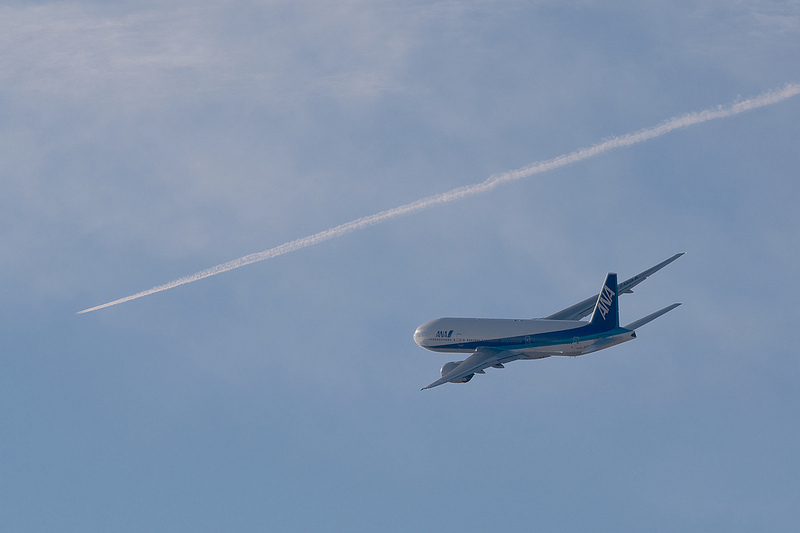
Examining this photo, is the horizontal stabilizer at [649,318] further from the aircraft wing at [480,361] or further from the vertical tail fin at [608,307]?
the aircraft wing at [480,361]

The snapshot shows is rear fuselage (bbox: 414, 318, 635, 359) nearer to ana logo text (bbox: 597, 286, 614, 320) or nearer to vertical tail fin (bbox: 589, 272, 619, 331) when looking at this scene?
vertical tail fin (bbox: 589, 272, 619, 331)

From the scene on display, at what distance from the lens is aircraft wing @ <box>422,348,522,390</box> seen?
161625 mm

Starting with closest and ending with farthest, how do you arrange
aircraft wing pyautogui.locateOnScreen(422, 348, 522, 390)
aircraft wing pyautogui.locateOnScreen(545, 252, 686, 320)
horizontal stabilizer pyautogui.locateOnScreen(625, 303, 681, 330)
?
horizontal stabilizer pyautogui.locateOnScreen(625, 303, 681, 330) → aircraft wing pyautogui.locateOnScreen(422, 348, 522, 390) → aircraft wing pyautogui.locateOnScreen(545, 252, 686, 320)

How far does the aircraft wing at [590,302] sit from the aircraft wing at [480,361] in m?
15.0

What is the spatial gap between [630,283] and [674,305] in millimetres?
22811

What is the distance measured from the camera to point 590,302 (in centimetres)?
17788

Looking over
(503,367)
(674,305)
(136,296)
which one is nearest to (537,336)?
(503,367)

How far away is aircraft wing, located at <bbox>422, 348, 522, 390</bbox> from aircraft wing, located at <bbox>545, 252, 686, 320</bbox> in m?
15.0

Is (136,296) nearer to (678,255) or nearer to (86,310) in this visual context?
(86,310)

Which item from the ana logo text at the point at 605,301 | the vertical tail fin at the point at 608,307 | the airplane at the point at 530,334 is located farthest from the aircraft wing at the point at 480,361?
the ana logo text at the point at 605,301

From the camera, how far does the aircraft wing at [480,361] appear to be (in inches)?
6363

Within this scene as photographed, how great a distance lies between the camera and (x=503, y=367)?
16525 cm

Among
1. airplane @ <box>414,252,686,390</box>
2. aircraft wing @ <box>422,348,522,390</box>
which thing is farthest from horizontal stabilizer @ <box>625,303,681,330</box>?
aircraft wing @ <box>422,348,522,390</box>

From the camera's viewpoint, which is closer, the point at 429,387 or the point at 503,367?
the point at 429,387
